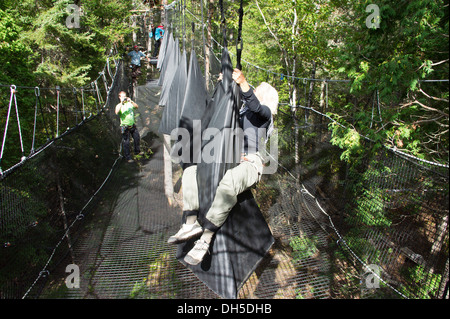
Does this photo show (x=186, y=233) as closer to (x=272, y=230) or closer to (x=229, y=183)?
(x=229, y=183)

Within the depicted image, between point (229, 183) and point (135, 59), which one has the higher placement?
point (135, 59)

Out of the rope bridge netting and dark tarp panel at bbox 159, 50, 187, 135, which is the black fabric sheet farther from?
the rope bridge netting

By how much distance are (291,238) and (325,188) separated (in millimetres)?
1013

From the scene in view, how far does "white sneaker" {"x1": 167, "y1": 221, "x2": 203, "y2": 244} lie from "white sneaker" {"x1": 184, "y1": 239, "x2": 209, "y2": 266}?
0.07 meters

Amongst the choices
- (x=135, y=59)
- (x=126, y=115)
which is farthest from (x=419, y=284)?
(x=135, y=59)

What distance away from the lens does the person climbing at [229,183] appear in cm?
153

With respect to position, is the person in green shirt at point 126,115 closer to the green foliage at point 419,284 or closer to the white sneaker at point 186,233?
the white sneaker at point 186,233

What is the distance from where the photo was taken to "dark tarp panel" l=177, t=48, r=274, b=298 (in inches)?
61.4

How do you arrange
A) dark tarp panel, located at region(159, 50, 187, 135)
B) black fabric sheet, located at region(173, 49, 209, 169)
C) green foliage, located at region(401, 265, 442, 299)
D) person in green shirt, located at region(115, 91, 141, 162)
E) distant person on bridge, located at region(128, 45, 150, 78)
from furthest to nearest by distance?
distant person on bridge, located at region(128, 45, 150, 78) → person in green shirt, located at region(115, 91, 141, 162) → dark tarp panel, located at region(159, 50, 187, 135) → black fabric sheet, located at region(173, 49, 209, 169) → green foliage, located at region(401, 265, 442, 299)

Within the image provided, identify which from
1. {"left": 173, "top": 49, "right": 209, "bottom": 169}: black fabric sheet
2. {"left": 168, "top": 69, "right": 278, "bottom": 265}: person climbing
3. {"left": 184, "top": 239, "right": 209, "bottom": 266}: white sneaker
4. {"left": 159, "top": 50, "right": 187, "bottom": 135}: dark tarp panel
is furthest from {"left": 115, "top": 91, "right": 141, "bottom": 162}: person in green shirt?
{"left": 184, "top": 239, "right": 209, "bottom": 266}: white sneaker

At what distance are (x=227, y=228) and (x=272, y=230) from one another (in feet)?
3.42

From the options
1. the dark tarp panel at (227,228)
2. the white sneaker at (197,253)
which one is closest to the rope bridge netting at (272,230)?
the dark tarp panel at (227,228)

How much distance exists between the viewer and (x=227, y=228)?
1.62m

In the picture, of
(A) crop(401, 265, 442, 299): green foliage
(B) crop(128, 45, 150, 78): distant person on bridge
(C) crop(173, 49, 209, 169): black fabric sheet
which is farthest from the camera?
(B) crop(128, 45, 150, 78): distant person on bridge
